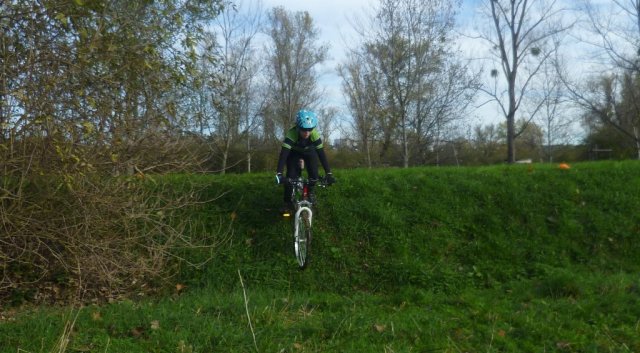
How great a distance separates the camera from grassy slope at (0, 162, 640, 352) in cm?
588

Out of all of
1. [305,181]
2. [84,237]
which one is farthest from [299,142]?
[84,237]

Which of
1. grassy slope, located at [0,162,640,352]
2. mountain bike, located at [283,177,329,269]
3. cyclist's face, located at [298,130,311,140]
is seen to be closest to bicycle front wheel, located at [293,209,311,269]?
mountain bike, located at [283,177,329,269]

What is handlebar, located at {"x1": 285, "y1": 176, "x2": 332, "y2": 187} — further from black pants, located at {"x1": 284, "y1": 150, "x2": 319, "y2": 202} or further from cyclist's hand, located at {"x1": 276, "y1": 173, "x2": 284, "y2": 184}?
black pants, located at {"x1": 284, "y1": 150, "x2": 319, "y2": 202}

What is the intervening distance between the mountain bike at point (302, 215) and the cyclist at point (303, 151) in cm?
8

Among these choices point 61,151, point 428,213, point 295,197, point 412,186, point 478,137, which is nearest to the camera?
point 61,151

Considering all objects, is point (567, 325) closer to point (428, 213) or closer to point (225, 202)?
point (428, 213)

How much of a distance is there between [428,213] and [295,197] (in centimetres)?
292

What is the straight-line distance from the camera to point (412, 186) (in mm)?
10500

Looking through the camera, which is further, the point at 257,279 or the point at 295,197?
the point at 257,279

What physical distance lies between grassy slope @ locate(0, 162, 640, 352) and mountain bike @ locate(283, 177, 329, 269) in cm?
66

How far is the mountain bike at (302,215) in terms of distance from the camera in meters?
7.63

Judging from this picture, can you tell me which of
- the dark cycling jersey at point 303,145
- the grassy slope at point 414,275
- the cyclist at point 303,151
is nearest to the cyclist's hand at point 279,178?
the cyclist at point 303,151

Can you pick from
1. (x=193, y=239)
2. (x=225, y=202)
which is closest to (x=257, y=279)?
(x=193, y=239)

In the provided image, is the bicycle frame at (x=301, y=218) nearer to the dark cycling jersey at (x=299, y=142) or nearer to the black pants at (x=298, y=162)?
the black pants at (x=298, y=162)
